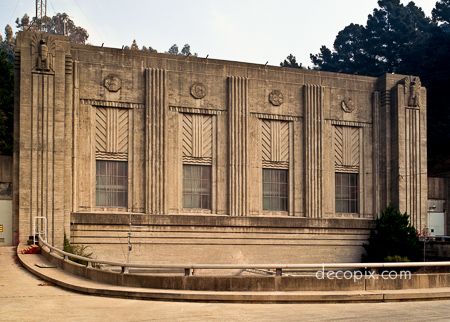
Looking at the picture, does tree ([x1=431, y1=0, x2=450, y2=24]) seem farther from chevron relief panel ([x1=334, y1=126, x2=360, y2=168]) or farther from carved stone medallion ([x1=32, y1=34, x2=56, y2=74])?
carved stone medallion ([x1=32, y1=34, x2=56, y2=74])

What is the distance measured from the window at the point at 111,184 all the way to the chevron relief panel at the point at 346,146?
44.7ft

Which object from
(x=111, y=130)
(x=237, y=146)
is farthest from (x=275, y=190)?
(x=111, y=130)

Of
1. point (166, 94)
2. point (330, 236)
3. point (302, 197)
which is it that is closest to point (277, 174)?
point (302, 197)

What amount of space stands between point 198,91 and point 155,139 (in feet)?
13.1

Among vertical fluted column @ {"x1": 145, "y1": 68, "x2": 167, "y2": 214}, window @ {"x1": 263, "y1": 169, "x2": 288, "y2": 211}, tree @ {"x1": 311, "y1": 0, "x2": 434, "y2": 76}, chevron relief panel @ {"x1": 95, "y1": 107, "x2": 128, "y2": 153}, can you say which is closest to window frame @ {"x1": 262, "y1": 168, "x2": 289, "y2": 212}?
window @ {"x1": 263, "y1": 169, "x2": 288, "y2": 211}

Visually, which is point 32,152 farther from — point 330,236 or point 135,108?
point 330,236

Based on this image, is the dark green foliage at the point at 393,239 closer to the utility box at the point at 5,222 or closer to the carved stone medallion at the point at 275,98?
the carved stone medallion at the point at 275,98

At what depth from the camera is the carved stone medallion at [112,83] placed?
121 feet

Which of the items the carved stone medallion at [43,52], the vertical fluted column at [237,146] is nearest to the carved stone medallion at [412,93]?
the vertical fluted column at [237,146]

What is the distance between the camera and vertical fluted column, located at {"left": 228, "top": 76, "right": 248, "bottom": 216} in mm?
38719

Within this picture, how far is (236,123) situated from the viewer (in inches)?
1544

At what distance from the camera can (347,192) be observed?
42.1 metres

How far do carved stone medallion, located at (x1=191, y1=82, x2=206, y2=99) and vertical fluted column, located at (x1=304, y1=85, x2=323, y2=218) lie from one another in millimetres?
6726

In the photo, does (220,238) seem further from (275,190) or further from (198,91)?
(198,91)
